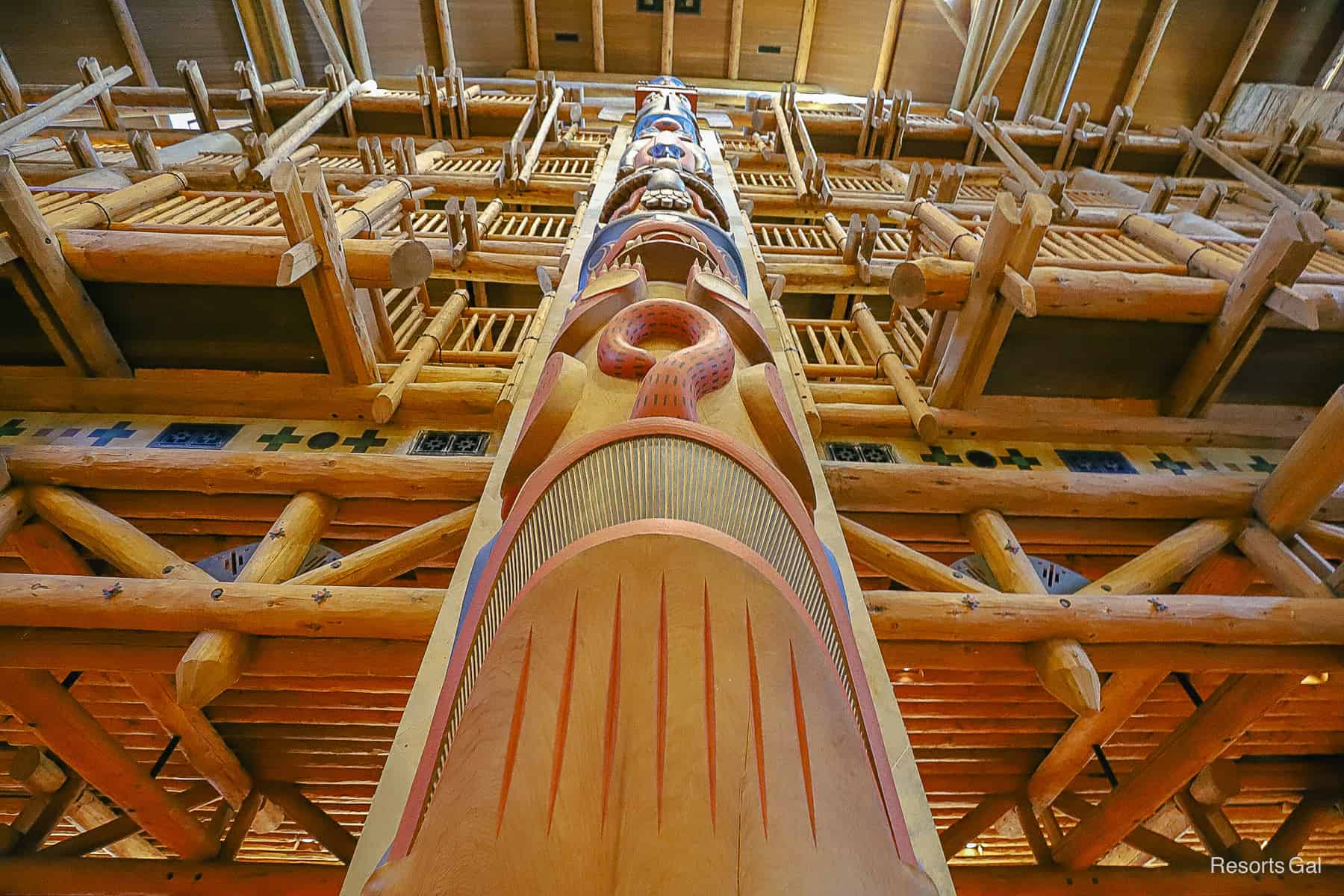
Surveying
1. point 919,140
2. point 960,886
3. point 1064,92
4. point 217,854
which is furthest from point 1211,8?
point 217,854

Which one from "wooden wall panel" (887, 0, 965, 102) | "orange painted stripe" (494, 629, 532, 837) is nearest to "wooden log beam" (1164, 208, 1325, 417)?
"orange painted stripe" (494, 629, 532, 837)

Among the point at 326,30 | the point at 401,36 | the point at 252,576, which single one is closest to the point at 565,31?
the point at 401,36

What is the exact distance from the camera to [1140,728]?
506 cm

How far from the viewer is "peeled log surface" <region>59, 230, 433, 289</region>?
11.8 feet

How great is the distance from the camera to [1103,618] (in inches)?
117

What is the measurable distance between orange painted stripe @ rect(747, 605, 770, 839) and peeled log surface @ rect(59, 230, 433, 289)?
3.38 m

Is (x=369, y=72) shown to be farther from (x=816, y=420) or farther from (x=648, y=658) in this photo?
(x=648, y=658)

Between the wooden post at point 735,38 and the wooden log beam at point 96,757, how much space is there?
1547cm

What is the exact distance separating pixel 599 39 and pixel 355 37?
196 inches

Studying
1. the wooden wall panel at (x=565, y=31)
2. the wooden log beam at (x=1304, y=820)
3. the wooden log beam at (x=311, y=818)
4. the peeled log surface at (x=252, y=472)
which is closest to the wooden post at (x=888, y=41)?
the wooden wall panel at (x=565, y=31)

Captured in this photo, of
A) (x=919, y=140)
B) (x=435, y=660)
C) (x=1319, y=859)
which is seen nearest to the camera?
(x=435, y=660)

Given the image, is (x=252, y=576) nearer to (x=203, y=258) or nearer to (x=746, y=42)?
(x=203, y=258)

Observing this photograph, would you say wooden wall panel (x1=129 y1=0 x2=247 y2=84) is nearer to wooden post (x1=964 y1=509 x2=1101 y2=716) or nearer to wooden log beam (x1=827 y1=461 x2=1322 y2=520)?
wooden log beam (x1=827 y1=461 x2=1322 y2=520)

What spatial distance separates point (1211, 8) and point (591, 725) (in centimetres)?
1792
